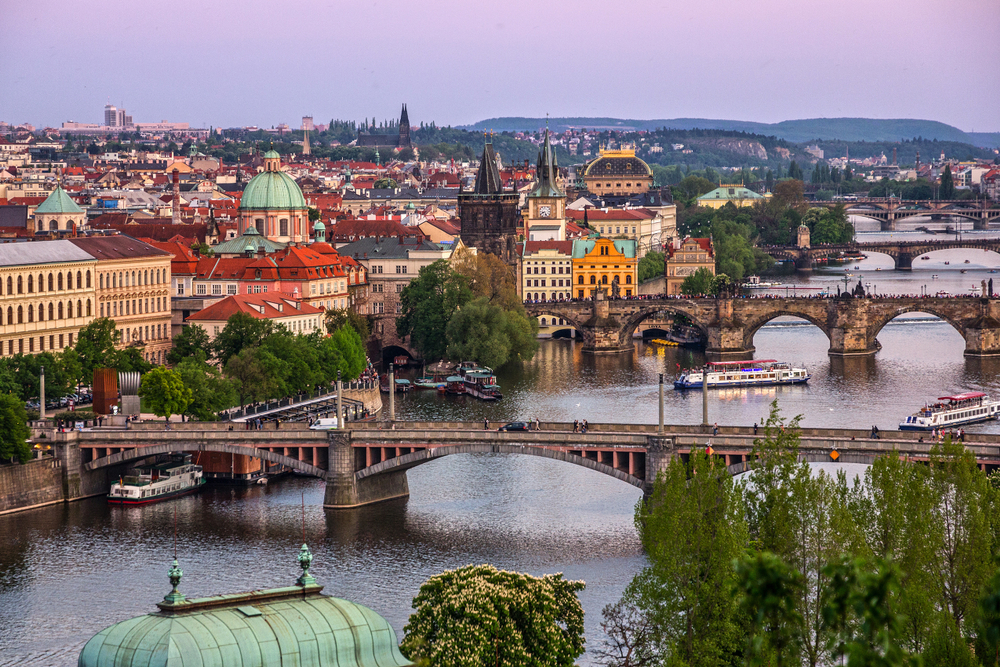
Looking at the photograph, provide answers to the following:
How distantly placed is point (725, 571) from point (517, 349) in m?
58.0

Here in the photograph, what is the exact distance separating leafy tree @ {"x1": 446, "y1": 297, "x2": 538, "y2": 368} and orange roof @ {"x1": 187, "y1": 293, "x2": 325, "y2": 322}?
832cm

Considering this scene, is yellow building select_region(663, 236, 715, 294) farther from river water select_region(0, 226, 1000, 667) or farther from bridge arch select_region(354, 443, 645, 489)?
bridge arch select_region(354, 443, 645, 489)

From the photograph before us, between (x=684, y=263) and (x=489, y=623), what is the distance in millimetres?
92714

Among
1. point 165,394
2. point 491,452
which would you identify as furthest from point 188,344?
point 491,452

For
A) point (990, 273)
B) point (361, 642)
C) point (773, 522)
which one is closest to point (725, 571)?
point (773, 522)

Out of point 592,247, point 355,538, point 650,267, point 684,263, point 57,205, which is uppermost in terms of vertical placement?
point 57,205

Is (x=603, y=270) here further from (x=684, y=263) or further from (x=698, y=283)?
A: (x=684, y=263)

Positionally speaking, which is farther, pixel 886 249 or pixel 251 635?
pixel 886 249

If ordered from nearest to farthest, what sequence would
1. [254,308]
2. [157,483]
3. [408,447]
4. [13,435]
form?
[408,447], [13,435], [157,483], [254,308]

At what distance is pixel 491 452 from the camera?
53375mm

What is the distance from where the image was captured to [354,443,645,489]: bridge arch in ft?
173

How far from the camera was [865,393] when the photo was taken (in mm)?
80500

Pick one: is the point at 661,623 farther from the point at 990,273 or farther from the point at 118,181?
the point at 118,181

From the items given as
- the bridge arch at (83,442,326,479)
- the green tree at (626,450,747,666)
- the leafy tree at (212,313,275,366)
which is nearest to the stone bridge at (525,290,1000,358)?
the leafy tree at (212,313,275,366)
